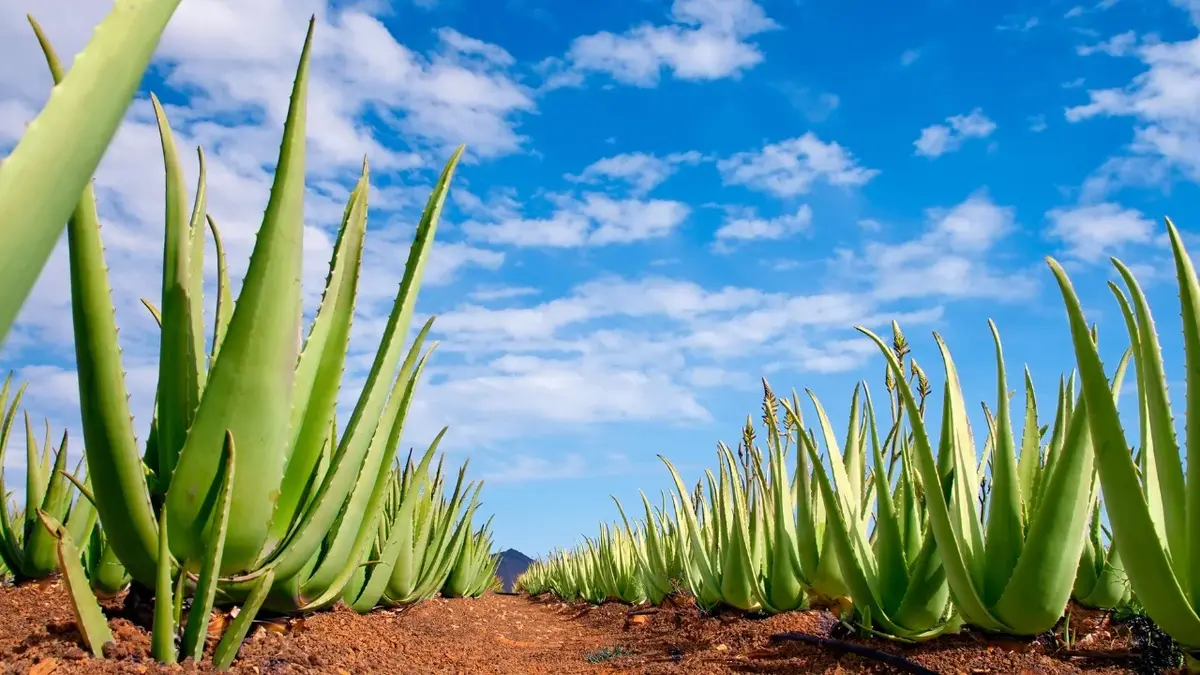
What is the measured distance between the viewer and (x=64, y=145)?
0.71 metres

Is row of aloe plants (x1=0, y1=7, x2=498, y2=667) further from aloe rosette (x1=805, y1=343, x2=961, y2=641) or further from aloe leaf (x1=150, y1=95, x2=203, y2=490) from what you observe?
aloe rosette (x1=805, y1=343, x2=961, y2=641)

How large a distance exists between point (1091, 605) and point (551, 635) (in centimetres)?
484

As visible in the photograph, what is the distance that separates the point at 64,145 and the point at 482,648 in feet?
15.1

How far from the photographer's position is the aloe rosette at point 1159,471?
67.2 inches

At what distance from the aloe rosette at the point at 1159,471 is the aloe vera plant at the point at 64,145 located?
1835 millimetres

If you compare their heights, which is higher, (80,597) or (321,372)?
(321,372)

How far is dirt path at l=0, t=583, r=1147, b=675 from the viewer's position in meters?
1.82

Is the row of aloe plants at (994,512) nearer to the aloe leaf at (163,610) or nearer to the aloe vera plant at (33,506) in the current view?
the aloe leaf at (163,610)

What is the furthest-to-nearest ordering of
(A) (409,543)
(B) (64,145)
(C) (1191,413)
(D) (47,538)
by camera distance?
(A) (409,543) < (D) (47,538) < (C) (1191,413) < (B) (64,145)

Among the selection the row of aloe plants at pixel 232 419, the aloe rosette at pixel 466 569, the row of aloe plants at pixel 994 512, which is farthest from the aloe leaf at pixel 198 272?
the aloe rosette at pixel 466 569

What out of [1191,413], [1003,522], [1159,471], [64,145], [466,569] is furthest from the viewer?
[466,569]

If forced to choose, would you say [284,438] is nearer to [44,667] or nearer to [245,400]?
[245,400]

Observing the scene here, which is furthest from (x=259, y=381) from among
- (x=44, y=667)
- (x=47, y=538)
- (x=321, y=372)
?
(x=47, y=538)

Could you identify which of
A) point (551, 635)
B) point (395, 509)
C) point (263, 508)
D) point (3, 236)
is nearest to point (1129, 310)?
point (263, 508)
